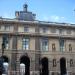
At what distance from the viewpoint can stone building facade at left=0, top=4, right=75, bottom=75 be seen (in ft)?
181

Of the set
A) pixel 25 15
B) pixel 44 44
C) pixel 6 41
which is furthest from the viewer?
pixel 25 15

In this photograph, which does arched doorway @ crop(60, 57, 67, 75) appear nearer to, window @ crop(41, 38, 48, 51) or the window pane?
window @ crop(41, 38, 48, 51)

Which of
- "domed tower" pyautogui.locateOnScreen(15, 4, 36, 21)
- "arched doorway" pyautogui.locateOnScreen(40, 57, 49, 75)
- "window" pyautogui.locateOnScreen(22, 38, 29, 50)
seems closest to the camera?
"window" pyautogui.locateOnScreen(22, 38, 29, 50)

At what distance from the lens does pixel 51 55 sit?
57375mm

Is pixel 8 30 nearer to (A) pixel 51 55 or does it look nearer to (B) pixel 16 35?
(B) pixel 16 35

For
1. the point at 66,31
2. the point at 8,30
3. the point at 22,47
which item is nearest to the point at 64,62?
the point at 66,31

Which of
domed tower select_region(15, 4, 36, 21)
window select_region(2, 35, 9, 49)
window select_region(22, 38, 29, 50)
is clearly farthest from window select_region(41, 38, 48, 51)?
window select_region(2, 35, 9, 49)

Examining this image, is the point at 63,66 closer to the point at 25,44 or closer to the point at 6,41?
the point at 25,44

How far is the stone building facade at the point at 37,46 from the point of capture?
181ft

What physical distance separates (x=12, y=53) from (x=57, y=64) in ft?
32.6

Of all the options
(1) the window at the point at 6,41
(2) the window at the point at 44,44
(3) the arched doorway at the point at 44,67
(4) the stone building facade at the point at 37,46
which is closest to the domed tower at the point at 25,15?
(4) the stone building facade at the point at 37,46

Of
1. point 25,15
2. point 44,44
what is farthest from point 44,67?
point 25,15

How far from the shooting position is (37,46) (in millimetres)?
56438

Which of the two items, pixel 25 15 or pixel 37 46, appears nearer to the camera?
pixel 37 46
